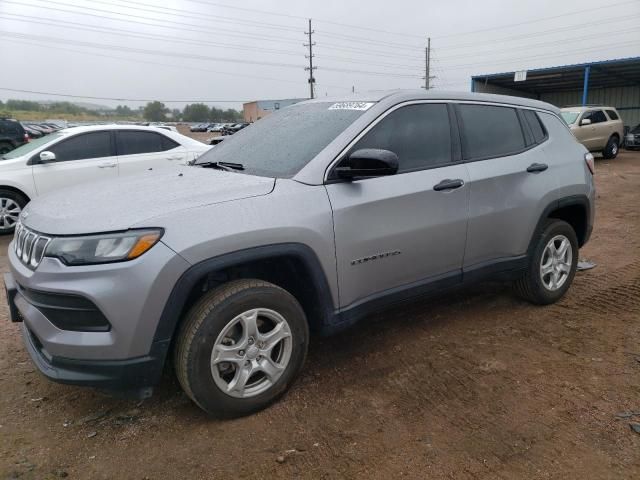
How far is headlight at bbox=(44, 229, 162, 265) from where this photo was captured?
2.31 m

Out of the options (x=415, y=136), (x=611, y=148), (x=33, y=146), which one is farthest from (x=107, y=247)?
(x=611, y=148)

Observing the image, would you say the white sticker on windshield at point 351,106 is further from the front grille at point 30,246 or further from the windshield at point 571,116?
the windshield at point 571,116

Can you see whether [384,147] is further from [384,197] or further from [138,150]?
[138,150]

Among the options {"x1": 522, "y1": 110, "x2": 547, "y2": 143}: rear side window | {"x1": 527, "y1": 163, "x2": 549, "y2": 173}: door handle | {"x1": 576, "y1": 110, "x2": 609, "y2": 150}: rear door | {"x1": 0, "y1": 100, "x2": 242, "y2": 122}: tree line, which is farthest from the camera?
{"x1": 0, "y1": 100, "x2": 242, "y2": 122}: tree line

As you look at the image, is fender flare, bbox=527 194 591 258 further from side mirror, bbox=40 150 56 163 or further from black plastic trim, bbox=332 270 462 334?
side mirror, bbox=40 150 56 163

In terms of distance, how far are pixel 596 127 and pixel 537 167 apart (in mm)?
14970

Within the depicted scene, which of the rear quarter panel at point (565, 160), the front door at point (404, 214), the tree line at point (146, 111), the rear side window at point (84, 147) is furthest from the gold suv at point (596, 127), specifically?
the tree line at point (146, 111)

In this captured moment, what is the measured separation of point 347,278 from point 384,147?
0.89 meters

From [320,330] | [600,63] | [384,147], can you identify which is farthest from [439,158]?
[600,63]

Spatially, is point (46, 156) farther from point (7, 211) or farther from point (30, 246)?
point (30, 246)

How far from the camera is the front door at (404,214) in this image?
9.64 ft

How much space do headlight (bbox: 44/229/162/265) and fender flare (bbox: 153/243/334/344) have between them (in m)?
0.24

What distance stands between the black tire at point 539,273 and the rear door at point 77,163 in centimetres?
583

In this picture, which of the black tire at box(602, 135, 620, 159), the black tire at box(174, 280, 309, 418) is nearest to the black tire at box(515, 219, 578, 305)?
the black tire at box(174, 280, 309, 418)
